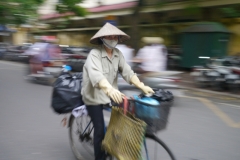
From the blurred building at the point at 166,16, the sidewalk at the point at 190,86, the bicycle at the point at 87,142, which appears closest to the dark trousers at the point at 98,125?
the bicycle at the point at 87,142

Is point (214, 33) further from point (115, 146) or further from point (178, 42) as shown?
point (115, 146)

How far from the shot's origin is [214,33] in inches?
461

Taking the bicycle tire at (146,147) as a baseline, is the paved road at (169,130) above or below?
below

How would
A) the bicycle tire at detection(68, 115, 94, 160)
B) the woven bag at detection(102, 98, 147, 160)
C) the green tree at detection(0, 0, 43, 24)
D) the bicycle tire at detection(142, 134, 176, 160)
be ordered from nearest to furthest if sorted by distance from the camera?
the woven bag at detection(102, 98, 147, 160), the bicycle tire at detection(142, 134, 176, 160), the bicycle tire at detection(68, 115, 94, 160), the green tree at detection(0, 0, 43, 24)

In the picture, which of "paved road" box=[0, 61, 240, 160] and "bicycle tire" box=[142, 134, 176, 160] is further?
"paved road" box=[0, 61, 240, 160]

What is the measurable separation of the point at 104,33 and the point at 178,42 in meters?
12.6

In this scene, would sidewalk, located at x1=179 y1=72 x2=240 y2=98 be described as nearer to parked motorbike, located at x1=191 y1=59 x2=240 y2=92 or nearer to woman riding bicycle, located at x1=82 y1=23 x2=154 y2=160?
parked motorbike, located at x1=191 y1=59 x2=240 y2=92

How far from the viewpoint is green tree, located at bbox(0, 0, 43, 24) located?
8133mm

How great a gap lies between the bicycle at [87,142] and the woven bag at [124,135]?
215 mm

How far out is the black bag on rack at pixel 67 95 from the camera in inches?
129

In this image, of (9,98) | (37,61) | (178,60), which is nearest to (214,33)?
(178,60)

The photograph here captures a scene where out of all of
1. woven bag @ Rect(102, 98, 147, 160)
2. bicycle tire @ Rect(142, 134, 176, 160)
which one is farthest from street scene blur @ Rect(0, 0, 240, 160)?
woven bag @ Rect(102, 98, 147, 160)

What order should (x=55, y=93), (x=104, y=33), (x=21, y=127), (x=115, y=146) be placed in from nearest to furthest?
(x=115, y=146) < (x=104, y=33) < (x=55, y=93) < (x=21, y=127)

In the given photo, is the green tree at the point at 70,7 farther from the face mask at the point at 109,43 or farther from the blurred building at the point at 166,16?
the face mask at the point at 109,43
